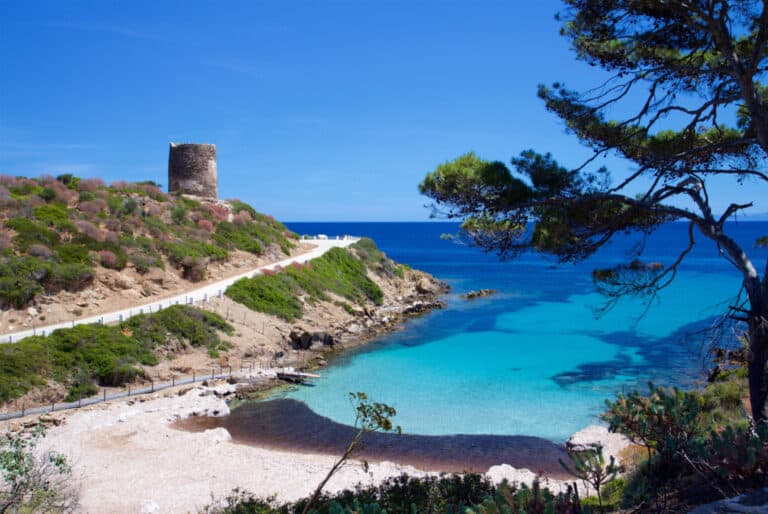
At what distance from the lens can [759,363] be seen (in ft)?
24.8

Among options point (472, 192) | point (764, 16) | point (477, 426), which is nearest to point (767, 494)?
point (472, 192)

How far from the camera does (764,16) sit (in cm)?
754

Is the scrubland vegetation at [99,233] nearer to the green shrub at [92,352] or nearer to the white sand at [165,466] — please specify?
the green shrub at [92,352]

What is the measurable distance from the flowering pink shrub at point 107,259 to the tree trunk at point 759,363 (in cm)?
2554

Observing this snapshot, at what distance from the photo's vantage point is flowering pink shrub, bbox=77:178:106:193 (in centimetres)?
3269

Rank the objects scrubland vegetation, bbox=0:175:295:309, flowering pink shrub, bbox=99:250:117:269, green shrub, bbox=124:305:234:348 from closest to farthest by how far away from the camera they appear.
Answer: green shrub, bbox=124:305:234:348 < scrubland vegetation, bbox=0:175:295:309 < flowering pink shrub, bbox=99:250:117:269

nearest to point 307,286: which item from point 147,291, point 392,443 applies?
point 147,291

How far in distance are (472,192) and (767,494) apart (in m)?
6.01

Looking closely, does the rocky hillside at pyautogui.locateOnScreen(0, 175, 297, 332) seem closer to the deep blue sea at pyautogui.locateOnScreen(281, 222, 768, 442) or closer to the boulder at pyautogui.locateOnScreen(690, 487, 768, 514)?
the deep blue sea at pyautogui.locateOnScreen(281, 222, 768, 442)

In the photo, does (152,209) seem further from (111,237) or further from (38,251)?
(38,251)

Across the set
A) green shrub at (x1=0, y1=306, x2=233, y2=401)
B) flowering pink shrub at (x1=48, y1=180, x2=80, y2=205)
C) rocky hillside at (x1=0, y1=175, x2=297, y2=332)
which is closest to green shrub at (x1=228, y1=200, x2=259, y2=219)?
rocky hillside at (x1=0, y1=175, x2=297, y2=332)

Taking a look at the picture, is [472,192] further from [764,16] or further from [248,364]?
[248,364]

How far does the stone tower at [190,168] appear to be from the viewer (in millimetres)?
39531

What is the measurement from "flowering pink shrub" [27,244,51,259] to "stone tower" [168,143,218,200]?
17.0 m
